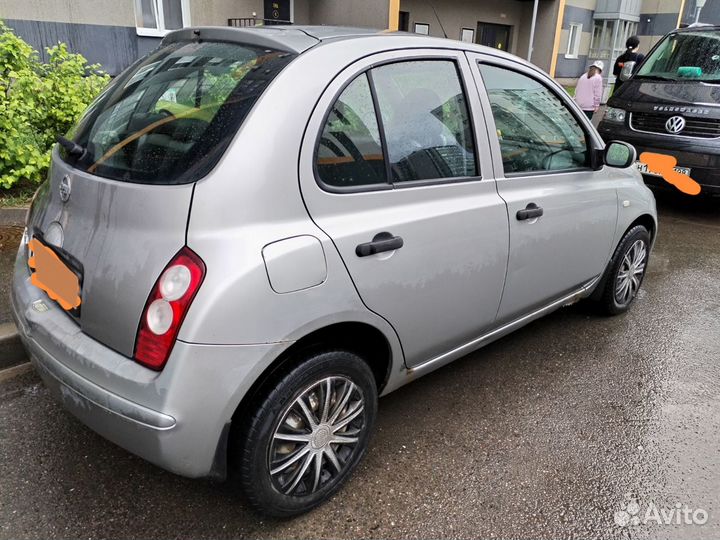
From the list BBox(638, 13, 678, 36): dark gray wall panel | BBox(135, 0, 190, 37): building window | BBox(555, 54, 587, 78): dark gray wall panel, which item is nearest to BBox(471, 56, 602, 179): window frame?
BBox(135, 0, 190, 37): building window

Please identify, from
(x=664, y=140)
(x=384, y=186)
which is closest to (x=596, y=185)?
(x=384, y=186)

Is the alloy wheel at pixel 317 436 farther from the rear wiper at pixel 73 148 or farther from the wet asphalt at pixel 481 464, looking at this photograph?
A: the rear wiper at pixel 73 148

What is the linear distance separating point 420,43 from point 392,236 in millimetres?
951

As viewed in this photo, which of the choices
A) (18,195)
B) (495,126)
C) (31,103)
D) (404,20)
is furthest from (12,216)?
(404,20)

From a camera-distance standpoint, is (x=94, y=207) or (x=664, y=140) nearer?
(x=94, y=207)

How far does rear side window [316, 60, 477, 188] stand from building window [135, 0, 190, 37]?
930cm

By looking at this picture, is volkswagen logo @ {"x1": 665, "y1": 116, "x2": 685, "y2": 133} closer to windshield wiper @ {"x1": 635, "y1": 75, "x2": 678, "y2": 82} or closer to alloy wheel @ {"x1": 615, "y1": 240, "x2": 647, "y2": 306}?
windshield wiper @ {"x1": 635, "y1": 75, "x2": 678, "y2": 82}

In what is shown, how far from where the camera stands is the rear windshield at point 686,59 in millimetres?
6762

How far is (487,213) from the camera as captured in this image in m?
2.70

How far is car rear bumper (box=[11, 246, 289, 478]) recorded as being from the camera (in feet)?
5.97

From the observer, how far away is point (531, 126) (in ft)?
10.1

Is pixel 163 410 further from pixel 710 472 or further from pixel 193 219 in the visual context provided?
pixel 710 472

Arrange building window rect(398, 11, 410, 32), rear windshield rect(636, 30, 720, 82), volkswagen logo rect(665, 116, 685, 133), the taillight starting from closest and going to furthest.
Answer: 1. the taillight
2. volkswagen logo rect(665, 116, 685, 133)
3. rear windshield rect(636, 30, 720, 82)
4. building window rect(398, 11, 410, 32)

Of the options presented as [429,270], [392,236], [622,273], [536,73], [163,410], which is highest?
[536,73]
